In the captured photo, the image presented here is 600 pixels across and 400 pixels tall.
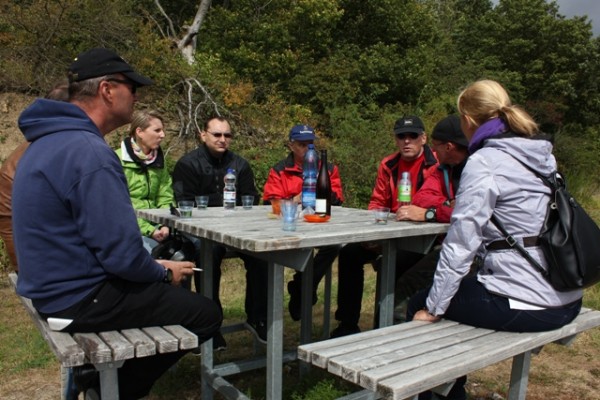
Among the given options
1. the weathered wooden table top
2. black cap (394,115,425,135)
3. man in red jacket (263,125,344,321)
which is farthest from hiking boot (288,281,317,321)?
black cap (394,115,425,135)

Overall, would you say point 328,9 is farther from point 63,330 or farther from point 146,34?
point 63,330

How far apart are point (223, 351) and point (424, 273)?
5.73 ft

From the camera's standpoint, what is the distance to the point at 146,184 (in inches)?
169

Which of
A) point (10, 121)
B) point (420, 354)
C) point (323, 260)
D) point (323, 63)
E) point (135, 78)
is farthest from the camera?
point (323, 63)

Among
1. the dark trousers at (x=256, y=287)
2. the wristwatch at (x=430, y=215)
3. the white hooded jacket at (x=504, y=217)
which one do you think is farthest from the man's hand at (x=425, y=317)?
the dark trousers at (x=256, y=287)

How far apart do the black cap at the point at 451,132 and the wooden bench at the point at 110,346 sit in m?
2.11

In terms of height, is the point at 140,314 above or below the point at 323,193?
below

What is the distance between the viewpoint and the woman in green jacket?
4152 mm

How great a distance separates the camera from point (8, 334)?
4266 mm

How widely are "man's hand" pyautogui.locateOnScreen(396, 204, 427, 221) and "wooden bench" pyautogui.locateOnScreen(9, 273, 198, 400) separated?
1.55 metres

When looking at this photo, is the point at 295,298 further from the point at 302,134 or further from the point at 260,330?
the point at 302,134

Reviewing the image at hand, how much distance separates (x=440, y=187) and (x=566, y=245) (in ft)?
4.41

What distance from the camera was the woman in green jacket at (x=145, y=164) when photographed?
4.15 metres

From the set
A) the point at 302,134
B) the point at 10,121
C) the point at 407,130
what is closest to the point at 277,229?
the point at 407,130
